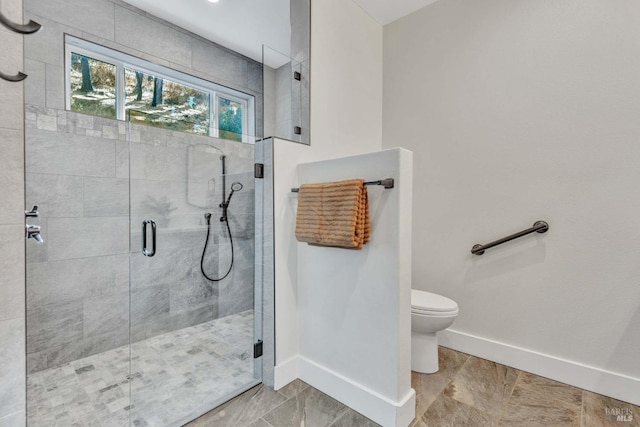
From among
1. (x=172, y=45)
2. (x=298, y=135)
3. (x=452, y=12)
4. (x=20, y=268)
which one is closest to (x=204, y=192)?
(x=298, y=135)

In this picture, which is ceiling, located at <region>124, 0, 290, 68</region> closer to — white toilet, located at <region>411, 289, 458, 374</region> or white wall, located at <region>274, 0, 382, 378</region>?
white wall, located at <region>274, 0, 382, 378</region>

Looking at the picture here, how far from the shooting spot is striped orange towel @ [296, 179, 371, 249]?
59.6 inches

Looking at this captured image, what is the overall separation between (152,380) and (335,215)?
4.69 ft

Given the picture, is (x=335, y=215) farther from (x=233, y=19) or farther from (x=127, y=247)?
(x=233, y=19)

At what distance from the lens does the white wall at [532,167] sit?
5.78ft

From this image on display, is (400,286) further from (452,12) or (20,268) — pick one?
(452,12)

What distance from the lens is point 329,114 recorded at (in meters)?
2.22

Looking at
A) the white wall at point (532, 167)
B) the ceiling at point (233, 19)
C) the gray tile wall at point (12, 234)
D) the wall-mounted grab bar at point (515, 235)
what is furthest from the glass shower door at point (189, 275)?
the wall-mounted grab bar at point (515, 235)

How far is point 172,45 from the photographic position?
2695 millimetres

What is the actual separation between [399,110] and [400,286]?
1755 millimetres

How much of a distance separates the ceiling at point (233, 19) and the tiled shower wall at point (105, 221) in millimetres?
505

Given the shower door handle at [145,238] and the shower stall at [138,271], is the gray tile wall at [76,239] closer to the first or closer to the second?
the shower stall at [138,271]

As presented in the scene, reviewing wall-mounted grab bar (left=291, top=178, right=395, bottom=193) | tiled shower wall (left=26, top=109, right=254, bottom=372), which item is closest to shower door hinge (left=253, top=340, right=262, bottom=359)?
tiled shower wall (left=26, top=109, right=254, bottom=372)

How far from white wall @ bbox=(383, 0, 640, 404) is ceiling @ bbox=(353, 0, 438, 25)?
0.06 meters
